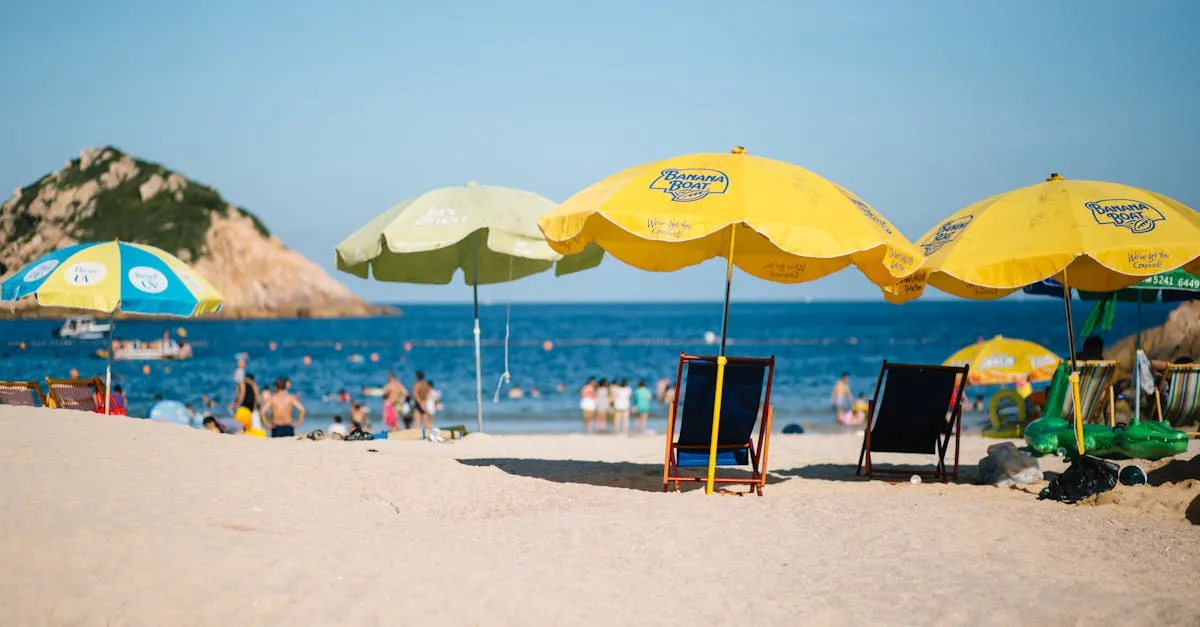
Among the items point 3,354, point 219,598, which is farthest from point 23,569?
point 3,354

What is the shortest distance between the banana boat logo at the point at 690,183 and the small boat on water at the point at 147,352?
4818 cm

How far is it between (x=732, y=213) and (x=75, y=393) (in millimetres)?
7951

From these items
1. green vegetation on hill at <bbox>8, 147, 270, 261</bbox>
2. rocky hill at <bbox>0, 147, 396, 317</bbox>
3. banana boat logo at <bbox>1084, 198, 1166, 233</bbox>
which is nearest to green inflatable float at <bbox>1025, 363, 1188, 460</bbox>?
banana boat logo at <bbox>1084, 198, 1166, 233</bbox>

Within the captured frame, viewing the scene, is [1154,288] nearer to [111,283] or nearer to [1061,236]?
[1061,236]

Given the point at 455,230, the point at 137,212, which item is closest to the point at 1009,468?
the point at 455,230

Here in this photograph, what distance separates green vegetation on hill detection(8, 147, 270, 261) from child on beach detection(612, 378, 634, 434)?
104m

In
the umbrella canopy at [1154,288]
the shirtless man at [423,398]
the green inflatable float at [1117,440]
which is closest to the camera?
the green inflatable float at [1117,440]

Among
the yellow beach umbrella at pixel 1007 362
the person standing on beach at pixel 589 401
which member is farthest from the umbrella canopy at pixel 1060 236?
the person standing on beach at pixel 589 401

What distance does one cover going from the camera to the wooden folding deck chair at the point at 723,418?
6.88 meters

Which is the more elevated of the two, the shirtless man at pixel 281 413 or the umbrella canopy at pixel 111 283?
the umbrella canopy at pixel 111 283

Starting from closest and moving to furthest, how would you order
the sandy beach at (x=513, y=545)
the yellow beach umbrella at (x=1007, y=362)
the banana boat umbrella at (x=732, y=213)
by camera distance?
the sandy beach at (x=513, y=545) → the banana boat umbrella at (x=732, y=213) → the yellow beach umbrella at (x=1007, y=362)

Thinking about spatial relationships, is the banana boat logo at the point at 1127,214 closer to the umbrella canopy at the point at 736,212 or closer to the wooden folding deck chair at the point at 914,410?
the umbrella canopy at the point at 736,212

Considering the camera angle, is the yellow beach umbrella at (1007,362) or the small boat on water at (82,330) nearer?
the yellow beach umbrella at (1007,362)

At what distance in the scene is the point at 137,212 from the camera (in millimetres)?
124500
